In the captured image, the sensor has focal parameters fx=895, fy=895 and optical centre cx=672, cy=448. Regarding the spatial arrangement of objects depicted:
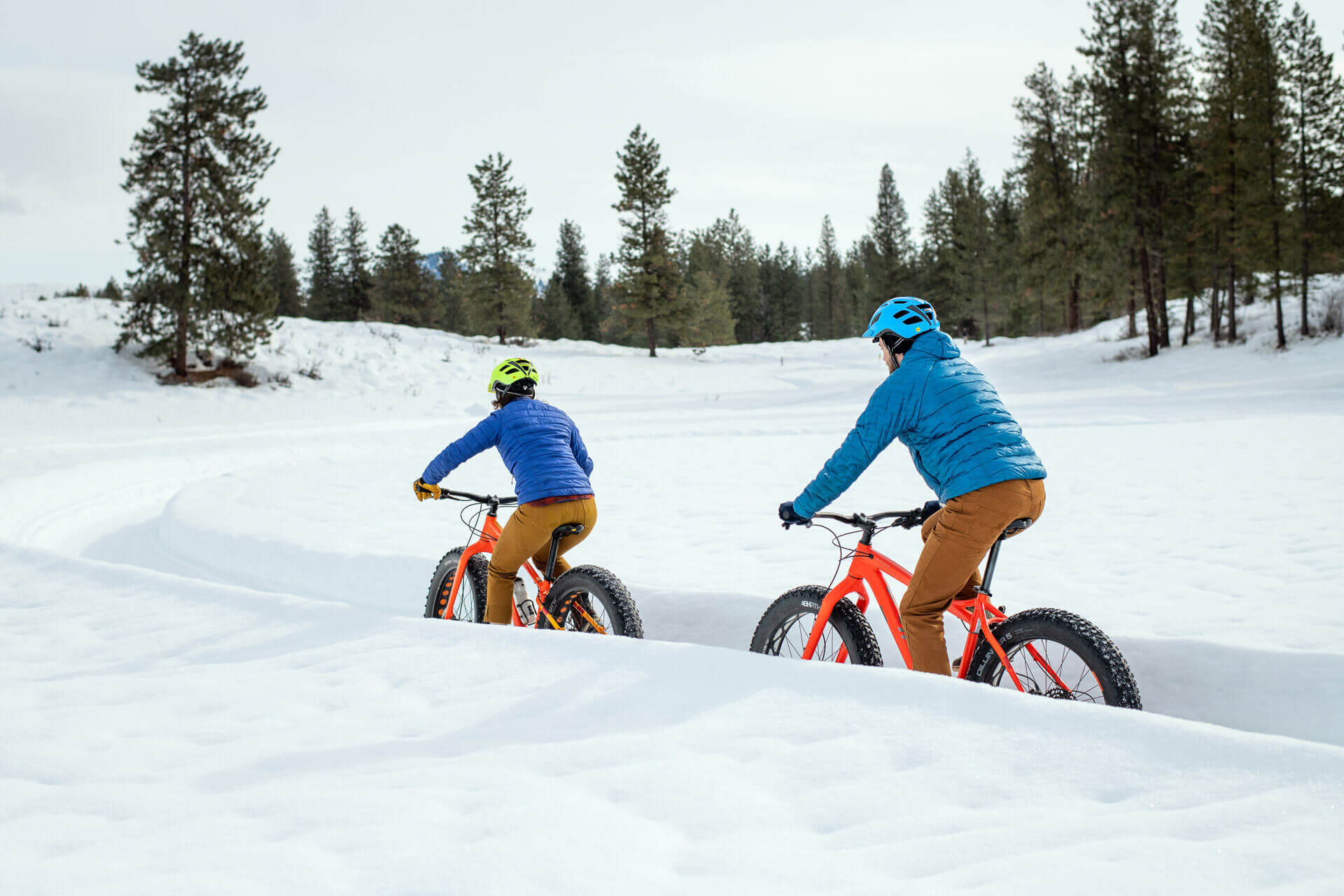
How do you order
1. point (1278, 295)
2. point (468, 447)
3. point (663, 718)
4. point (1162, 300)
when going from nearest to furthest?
point (663, 718) → point (468, 447) → point (1278, 295) → point (1162, 300)

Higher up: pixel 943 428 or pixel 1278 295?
pixel 1278 295

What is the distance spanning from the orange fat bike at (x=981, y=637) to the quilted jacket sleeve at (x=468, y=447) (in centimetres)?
216

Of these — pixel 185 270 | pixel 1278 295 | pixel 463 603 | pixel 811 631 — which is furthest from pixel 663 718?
pixel 1278 295

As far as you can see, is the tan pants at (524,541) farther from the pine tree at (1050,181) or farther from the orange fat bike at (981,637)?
the pine tree at (1050,181)

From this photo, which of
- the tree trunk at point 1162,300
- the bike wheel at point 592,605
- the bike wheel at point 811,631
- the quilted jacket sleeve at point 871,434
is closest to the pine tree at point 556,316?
the tree trunk at point 1162,300

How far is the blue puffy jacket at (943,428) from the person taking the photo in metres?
3.81

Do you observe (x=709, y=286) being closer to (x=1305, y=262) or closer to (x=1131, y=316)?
(x=1131, y=316)

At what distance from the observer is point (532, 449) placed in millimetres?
5527

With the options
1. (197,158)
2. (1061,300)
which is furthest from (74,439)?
(1061,300)

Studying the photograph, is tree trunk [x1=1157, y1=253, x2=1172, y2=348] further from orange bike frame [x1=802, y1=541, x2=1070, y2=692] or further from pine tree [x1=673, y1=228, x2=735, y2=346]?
orange bike frame [x1=802, y1=541, x2=1070, y2=692]

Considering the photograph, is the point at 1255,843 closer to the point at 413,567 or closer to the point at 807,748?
the point at 807,748

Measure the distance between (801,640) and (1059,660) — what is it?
1.28 meters

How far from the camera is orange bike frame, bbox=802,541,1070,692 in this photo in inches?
151

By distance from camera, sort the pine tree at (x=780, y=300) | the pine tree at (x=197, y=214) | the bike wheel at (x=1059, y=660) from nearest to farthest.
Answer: the bike wheel at (x=1059, y=660)
the pine tree at (x=197, y=214)
the pine tree at (x=780, y=300)
